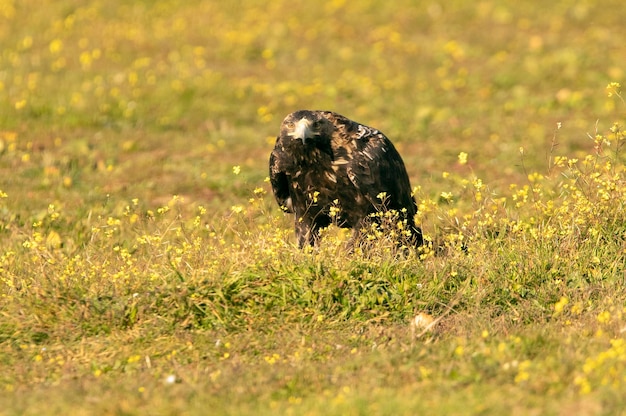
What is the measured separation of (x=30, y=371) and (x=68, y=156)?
20.2 ft

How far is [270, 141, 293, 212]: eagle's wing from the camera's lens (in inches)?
299

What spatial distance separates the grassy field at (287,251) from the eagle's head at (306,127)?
1.66 feet

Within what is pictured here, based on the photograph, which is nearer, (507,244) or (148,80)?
(507,244)

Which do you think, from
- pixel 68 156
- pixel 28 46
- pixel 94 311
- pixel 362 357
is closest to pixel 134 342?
A: pixel 94 311

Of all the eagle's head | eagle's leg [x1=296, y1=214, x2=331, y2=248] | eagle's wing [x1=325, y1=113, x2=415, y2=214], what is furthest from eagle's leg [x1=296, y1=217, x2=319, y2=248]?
the eagle's head

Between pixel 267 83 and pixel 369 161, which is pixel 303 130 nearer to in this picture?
pixel 369 161

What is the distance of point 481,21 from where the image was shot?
19.0 meters

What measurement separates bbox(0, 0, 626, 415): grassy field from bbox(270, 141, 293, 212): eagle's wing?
287mm

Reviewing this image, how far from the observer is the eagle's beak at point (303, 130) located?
7285 mm

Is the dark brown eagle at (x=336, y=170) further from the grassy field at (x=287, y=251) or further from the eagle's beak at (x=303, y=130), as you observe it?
the grassy field at (x=287, y=251)

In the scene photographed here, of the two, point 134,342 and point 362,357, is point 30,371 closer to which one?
point 134,342

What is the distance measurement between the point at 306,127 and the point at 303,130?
0.14 feet

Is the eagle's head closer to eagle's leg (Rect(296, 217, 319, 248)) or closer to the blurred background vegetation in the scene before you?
eagle's leg (Rect(296, 217, 319, 248))

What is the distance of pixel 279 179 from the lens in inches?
307
